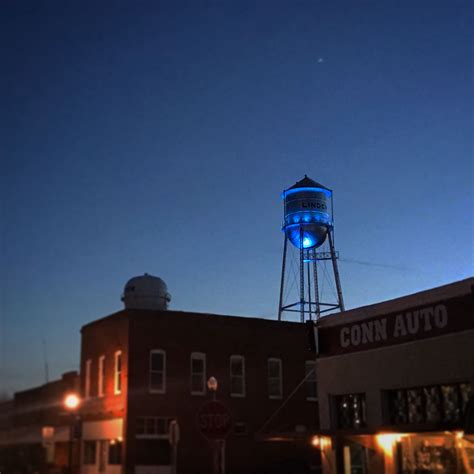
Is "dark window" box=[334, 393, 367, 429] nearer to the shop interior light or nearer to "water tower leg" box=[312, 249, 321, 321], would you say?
the shop interior light

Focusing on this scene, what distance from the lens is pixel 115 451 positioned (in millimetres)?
39562

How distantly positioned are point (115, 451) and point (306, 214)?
19730 mm

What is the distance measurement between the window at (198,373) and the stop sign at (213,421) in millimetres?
24086

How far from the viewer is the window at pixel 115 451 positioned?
3897cm

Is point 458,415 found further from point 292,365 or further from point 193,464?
point 292,365

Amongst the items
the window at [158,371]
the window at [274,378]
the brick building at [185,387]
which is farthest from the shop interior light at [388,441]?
the window at [274,378]

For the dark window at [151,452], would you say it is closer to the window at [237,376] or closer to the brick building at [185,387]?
the brick building at [185,387]

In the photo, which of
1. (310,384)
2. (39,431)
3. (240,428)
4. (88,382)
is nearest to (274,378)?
(310,384)

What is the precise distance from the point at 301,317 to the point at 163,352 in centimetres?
1353

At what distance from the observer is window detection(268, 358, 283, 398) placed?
44.4 metres

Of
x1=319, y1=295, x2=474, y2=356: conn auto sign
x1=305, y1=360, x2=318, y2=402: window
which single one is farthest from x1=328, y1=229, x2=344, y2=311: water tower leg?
x1=319, y1=295, x2=474, y2=356: conn auto sign

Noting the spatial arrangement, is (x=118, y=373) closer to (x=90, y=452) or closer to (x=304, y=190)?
(x=90, y=452)

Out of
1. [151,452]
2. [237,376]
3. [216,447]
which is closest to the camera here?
[216,447]

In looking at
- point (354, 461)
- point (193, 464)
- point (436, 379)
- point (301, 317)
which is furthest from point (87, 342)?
point (436, 379)
